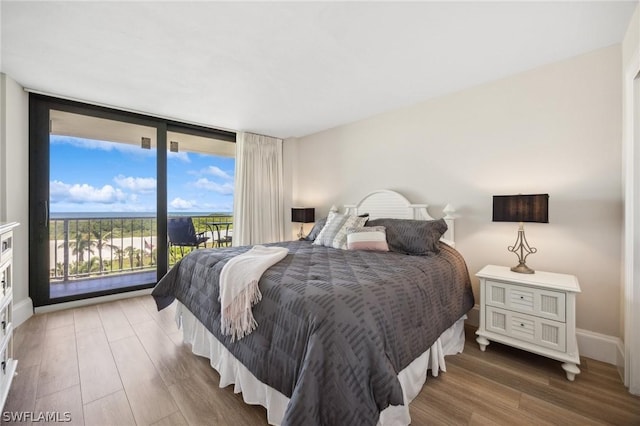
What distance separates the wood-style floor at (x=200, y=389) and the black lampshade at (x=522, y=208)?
3.52 ft

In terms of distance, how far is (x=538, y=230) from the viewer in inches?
91.6

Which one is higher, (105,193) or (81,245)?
(105,193)

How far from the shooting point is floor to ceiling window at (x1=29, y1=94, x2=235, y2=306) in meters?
2.94

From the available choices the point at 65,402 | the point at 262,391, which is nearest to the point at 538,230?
the point at 262,391

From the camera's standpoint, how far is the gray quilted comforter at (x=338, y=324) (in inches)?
42.9

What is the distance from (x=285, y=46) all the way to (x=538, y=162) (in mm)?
2303

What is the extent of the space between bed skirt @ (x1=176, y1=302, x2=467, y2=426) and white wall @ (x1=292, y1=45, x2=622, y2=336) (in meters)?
0.90

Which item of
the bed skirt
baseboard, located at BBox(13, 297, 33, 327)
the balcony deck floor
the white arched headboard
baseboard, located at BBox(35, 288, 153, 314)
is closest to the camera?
the bed skirt

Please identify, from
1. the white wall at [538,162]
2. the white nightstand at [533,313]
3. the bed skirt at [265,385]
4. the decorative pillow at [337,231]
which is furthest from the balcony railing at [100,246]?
the white nightstand at [533,313]

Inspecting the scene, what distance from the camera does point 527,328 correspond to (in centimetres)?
199

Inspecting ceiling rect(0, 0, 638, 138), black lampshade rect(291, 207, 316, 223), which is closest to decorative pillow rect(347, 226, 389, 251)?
ceiling rect(0, 0, 638, 138)

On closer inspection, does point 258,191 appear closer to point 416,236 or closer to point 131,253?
point 131,253

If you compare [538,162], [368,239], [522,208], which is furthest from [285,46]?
[538,162]

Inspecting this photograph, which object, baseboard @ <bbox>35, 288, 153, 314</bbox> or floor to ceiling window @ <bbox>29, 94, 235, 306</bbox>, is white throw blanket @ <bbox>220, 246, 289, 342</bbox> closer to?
floor to ceiling window @ <bbox>29, 94, 235, 306</bbox>
